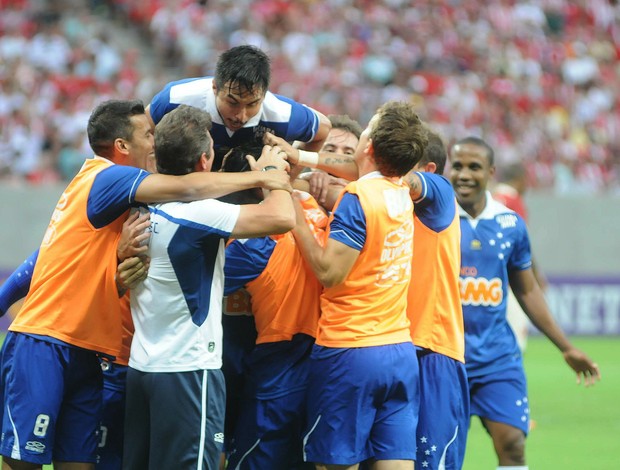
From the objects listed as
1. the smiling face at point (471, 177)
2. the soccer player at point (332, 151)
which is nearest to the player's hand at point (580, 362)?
the smiling face at point (471, 177)

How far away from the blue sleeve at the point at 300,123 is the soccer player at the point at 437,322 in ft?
2.45

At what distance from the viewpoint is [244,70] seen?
17.6ft

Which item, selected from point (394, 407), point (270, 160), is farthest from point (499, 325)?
point (270, 160)

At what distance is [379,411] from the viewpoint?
5152 mm

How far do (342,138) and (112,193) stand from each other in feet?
5.45

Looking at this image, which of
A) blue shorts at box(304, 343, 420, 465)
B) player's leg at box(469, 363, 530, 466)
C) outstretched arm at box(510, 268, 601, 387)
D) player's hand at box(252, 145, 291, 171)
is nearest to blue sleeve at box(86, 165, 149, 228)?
player's hand at box(252, 145, 291, 171)

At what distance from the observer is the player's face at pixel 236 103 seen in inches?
213

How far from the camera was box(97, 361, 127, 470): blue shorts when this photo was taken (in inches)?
216

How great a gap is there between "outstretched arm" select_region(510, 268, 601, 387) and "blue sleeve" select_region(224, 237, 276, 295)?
2.27 m

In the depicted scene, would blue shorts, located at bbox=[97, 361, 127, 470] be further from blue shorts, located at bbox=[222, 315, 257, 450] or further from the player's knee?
the player's knee

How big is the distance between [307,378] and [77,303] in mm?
1264

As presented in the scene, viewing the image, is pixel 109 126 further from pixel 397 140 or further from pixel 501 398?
pixel 501 398

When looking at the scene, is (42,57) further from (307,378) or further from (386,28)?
(307,378)

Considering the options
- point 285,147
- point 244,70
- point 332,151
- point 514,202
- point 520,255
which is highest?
point 514,202
